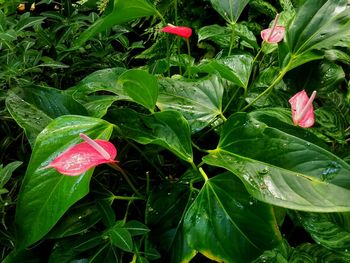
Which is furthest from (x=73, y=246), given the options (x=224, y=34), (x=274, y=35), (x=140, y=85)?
(x=224, y=34)

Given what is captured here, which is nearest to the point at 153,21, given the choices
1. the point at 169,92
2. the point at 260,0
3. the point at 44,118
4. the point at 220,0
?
the point at 260,0

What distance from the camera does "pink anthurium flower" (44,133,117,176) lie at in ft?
1.61

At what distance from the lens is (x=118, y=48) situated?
148 cm

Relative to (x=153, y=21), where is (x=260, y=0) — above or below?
above

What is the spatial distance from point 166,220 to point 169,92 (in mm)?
252

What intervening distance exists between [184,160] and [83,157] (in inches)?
9.2

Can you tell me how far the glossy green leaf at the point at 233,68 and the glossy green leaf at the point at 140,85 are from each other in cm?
17

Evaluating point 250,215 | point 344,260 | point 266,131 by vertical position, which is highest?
point 266,131

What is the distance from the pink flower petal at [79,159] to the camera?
490 mm

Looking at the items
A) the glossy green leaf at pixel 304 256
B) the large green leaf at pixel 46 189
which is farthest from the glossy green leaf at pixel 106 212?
the glossy green leaf at pixel 304 256

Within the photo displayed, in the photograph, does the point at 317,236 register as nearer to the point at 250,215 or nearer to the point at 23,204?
the point at 250,215

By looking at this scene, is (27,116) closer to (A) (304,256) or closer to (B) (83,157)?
(B) (83,157)

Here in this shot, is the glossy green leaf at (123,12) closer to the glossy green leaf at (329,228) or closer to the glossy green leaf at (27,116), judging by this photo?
the glossy green leaf at (27,116)

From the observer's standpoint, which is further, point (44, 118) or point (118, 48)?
point (118, 48)
